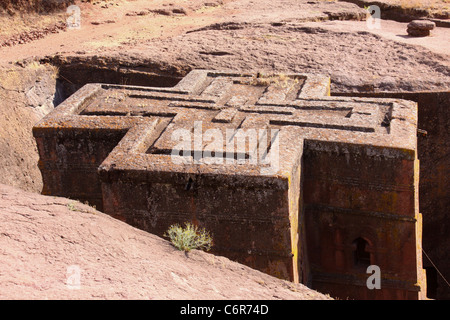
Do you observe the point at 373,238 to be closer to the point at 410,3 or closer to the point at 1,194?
the point at 1,194

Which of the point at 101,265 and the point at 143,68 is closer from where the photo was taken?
the point at 101,265

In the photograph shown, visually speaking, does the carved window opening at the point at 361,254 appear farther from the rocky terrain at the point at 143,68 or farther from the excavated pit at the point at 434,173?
the rocky terrain at the point at 143,68

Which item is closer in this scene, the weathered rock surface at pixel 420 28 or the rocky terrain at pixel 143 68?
the rocky terrain at pixel 143 68

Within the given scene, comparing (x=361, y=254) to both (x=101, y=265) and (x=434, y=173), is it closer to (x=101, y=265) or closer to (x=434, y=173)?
(x=434, y=173)

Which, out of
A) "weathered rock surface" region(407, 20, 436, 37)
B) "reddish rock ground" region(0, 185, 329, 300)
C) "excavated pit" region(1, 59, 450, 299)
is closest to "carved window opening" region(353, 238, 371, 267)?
"excavated pit" region(1, 59, 450, 299)

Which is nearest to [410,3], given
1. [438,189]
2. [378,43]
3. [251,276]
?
[378,43]

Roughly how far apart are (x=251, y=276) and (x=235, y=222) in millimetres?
2147

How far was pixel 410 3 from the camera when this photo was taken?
1585cm

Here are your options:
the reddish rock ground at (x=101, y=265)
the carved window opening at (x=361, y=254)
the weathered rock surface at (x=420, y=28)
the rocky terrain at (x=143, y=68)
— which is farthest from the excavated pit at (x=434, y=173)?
the reddish rock ground at (x=101, y=265)

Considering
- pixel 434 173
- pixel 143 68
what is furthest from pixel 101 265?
pixel 143 68

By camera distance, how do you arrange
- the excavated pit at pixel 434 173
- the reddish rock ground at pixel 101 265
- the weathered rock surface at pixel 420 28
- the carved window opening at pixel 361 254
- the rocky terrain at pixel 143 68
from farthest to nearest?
the weathered rock surface at pixel 420 28
the excavated pit at pixel 434 173
the carved window opening at pixel 361 254
the rocky terrain at pixel 143 68
the reddish rock ground at pixel 101 265

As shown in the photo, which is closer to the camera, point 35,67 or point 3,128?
point 3,128

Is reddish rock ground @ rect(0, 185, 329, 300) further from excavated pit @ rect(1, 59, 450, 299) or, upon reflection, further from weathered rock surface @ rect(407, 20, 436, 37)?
weathered rock surface @ rect(407, 20, 436, 37)

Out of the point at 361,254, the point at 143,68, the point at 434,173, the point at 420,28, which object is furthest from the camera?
the point at 420,28
